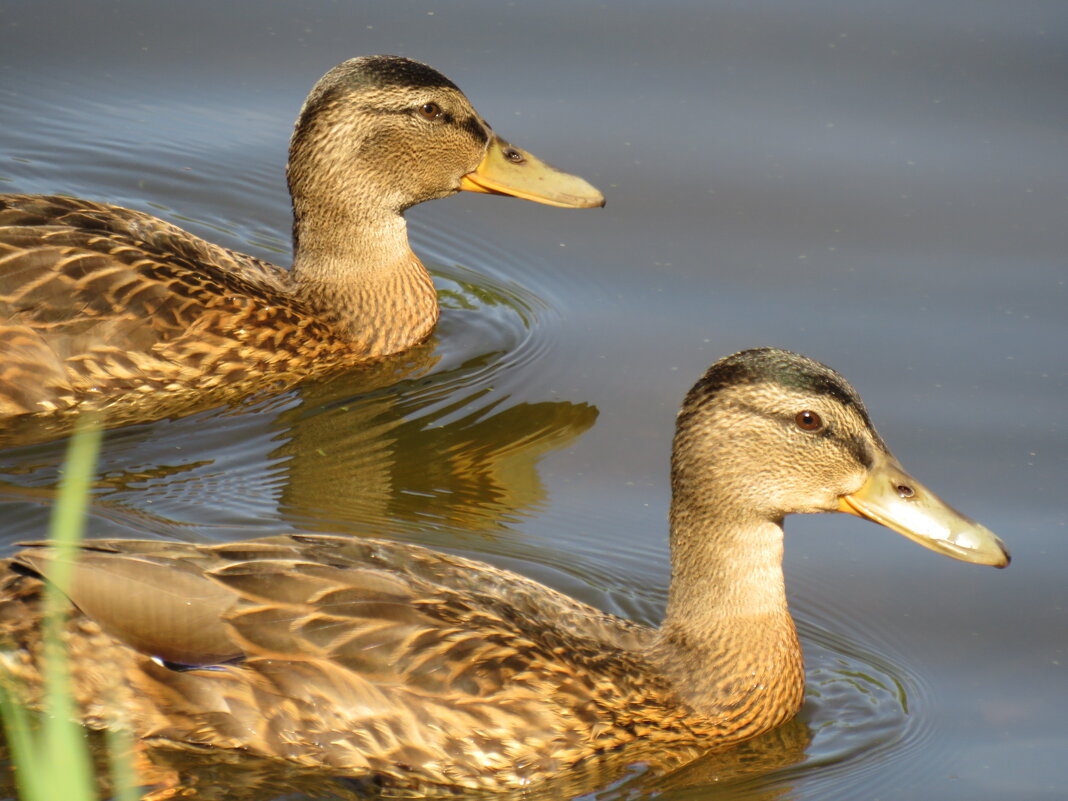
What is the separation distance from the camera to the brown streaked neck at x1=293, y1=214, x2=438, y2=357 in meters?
9.44

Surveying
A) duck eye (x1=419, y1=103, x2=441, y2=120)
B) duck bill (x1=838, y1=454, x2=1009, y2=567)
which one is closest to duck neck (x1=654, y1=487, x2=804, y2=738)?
duck bill (x1=838, y1=454, x2=1009, y2=567)

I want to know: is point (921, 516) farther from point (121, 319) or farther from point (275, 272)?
point (275, 272)

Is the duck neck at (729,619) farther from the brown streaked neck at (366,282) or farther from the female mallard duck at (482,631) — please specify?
the brown streaked neck at (366,282)

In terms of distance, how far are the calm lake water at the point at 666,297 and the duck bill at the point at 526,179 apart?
52 centimetres

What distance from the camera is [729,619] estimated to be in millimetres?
6695

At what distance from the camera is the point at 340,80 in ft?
30.6

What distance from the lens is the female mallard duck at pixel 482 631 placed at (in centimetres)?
611

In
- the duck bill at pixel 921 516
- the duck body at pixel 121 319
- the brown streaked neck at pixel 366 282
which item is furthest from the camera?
the brown streaked neck at pixel 366 282

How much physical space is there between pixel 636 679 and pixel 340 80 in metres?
4.00

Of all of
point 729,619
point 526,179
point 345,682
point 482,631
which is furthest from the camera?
point 526,179

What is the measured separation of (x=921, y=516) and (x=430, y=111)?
3.92 m

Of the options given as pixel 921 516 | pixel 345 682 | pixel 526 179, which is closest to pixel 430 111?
pixel 526 179

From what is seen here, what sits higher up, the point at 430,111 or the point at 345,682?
the point at 430,111

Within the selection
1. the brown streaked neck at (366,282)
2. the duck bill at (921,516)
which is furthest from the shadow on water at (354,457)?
the duck bill at (921,516)
